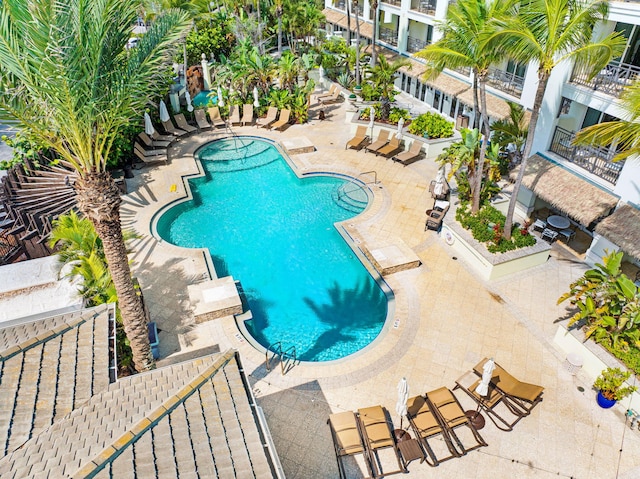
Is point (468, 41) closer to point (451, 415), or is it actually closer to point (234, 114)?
point (451, 415)

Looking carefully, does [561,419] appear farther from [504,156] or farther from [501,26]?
[504,156]

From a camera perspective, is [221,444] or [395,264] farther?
[395,264]

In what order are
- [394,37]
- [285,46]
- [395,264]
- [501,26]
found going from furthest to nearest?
[285,46]
[394,37]
[395,264]
[501,26]

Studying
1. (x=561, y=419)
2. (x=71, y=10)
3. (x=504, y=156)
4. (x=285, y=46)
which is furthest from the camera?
(x=285, y=46)

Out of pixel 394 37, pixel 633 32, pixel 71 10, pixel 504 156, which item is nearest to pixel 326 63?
pixel 394 37

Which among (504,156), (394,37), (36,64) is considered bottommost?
(504,156)

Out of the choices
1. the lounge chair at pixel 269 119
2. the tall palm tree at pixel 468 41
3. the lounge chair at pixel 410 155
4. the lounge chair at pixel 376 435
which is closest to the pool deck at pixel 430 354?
the lounge chair at pixel 376 435

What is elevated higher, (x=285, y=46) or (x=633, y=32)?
(x=633, y=32)

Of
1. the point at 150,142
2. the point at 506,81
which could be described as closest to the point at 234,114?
the point at 150,142
